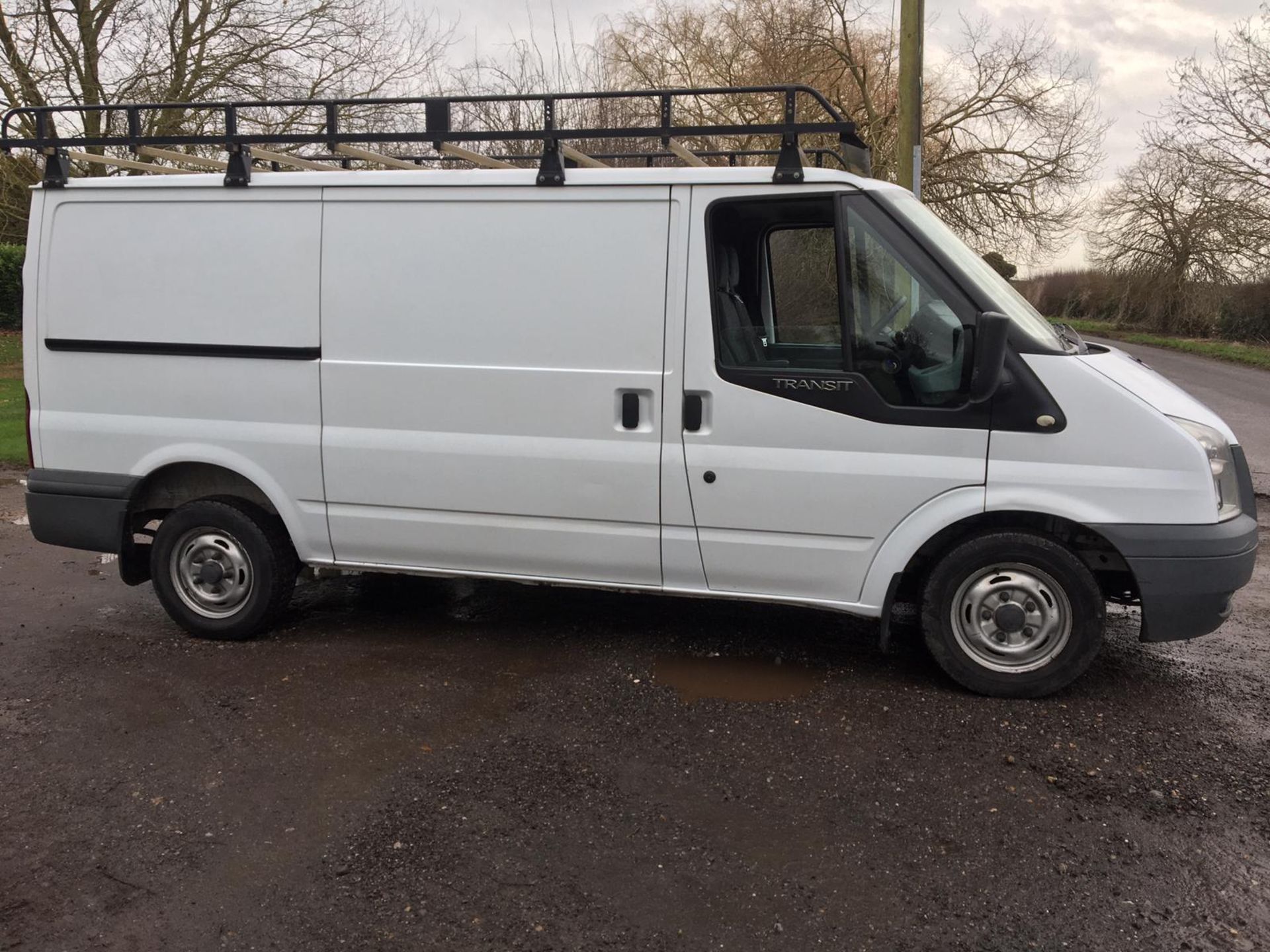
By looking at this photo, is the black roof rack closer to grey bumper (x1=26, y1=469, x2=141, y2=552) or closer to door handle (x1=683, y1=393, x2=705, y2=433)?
door handle (x1=683, y1=393, x2=705, y2=433)

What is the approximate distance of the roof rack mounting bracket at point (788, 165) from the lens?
→ 14.4 feet

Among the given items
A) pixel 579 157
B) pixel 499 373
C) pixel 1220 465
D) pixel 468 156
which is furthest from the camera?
pixel 468 156

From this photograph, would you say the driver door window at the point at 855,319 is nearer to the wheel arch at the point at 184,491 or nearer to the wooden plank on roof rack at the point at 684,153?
the wooden plank on roof rack at the point at 684,153

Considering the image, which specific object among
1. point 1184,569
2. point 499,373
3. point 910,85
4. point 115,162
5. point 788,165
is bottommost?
point 1184,569

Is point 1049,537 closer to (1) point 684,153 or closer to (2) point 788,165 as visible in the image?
(2) point 788,165

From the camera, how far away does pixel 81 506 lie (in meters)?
5.27

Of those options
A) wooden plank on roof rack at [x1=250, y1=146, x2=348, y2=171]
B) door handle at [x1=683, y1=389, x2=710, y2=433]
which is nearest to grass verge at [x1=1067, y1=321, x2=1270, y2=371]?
door handle at [x1=683, y1=389, x2=710, y2=433]

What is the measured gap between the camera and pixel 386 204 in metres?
4.78

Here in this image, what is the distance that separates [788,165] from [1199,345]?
27258mm

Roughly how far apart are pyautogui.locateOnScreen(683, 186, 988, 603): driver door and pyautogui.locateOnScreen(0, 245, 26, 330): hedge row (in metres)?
23.4

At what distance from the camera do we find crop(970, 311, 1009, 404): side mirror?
407cm

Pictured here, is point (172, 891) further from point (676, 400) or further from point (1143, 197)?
point (1143, 197)

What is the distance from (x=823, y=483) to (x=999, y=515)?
2.39 ft

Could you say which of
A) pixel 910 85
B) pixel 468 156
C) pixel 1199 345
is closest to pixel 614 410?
pixel 468 156
